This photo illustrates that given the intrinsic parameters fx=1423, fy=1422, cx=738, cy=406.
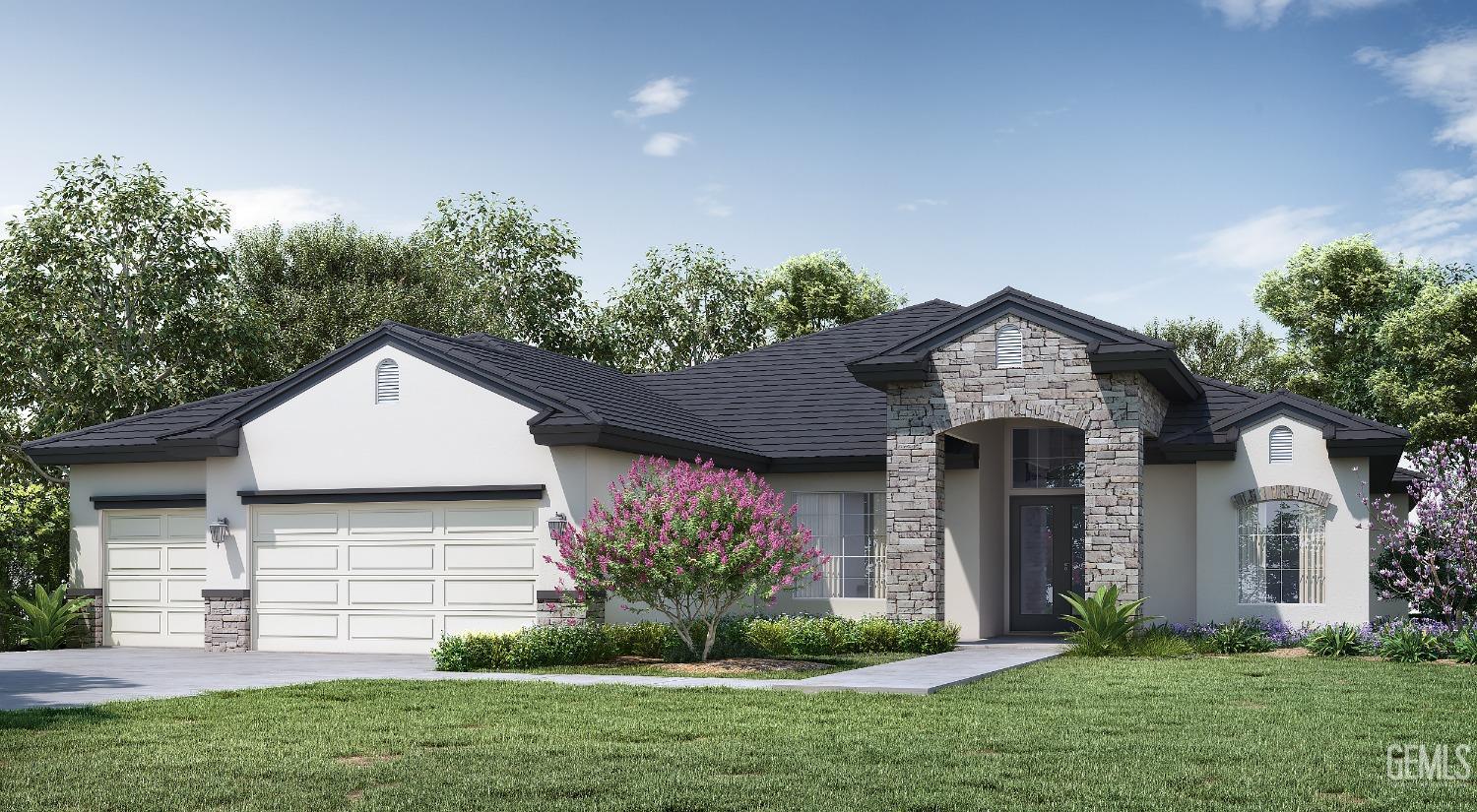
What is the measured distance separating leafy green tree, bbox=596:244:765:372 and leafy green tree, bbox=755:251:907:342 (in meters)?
2.11

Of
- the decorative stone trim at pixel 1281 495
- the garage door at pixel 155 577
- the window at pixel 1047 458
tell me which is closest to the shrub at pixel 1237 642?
the decorative stone trim at pixel 1281 495

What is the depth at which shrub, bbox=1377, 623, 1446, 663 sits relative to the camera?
17.9 meters

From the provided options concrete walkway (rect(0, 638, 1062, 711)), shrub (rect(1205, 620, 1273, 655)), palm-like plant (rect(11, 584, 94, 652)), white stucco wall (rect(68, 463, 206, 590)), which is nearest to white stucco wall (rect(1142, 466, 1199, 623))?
shrub (rect(1205, 620, 1273, 655))

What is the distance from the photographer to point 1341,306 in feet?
123

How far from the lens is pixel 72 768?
9484mm

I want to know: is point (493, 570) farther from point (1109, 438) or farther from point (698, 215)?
point (698, 215)

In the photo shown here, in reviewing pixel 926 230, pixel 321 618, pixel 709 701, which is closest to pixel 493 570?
pixel 321 618

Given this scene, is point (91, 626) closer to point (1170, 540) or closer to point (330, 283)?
point (1170, 540)

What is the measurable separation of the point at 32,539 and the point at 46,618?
2032 mm

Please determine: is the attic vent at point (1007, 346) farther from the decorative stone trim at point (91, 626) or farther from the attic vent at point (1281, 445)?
the decorative stone trim at point (91, 626)

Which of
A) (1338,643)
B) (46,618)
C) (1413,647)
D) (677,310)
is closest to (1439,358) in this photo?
(1338,643)

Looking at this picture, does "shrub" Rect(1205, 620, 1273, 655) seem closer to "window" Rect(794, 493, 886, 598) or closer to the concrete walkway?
the concrete walkway

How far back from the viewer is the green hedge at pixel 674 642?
17.8 metres

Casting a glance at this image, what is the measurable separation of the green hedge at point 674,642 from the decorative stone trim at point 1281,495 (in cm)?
487
